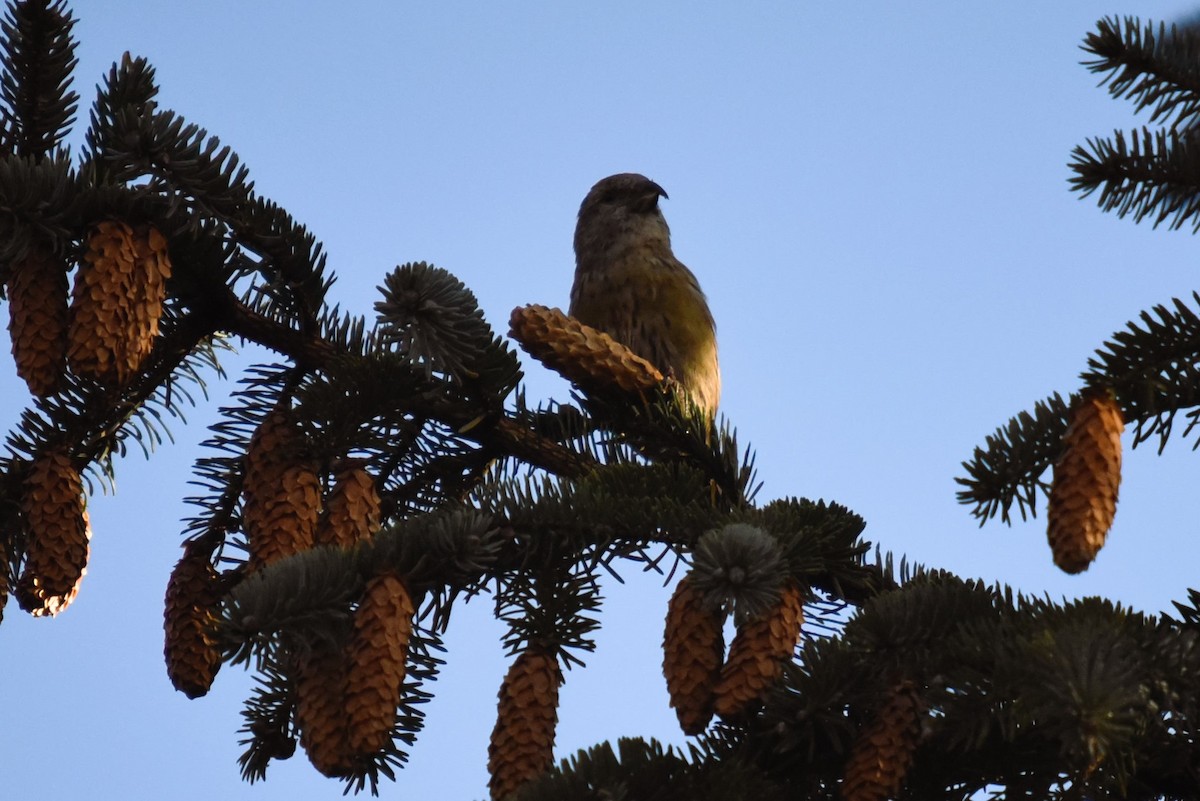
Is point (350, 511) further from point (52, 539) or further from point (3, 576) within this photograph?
point (3, 576)

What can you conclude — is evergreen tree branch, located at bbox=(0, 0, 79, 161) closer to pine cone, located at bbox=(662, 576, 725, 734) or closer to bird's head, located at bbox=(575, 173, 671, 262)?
pine cone, located at bbox=(662, 576, 725, 734)

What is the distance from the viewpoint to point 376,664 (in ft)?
5.37

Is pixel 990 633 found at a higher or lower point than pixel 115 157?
lower

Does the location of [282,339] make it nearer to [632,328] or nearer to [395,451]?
[395,451]

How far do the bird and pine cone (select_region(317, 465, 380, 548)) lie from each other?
224 centimetres

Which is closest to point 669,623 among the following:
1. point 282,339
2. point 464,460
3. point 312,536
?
point 312,536

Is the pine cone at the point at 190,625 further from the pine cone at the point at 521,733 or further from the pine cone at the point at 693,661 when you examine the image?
the pine cone at the point at 693,661

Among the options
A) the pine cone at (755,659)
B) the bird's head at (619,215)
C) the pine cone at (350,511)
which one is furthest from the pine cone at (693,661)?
the bird's head at (619,215)

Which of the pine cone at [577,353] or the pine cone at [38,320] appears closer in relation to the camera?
the pine cone at [38,320]

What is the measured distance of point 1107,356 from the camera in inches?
65.5

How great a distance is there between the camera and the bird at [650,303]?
446 cm

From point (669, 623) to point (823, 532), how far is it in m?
0.41

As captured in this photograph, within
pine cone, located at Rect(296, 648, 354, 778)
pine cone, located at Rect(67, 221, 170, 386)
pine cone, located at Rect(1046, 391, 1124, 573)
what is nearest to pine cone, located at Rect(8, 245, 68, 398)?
pine cone, located at Rect(67, 221, 170, 386)

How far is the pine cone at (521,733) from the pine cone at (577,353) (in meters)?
0.77
